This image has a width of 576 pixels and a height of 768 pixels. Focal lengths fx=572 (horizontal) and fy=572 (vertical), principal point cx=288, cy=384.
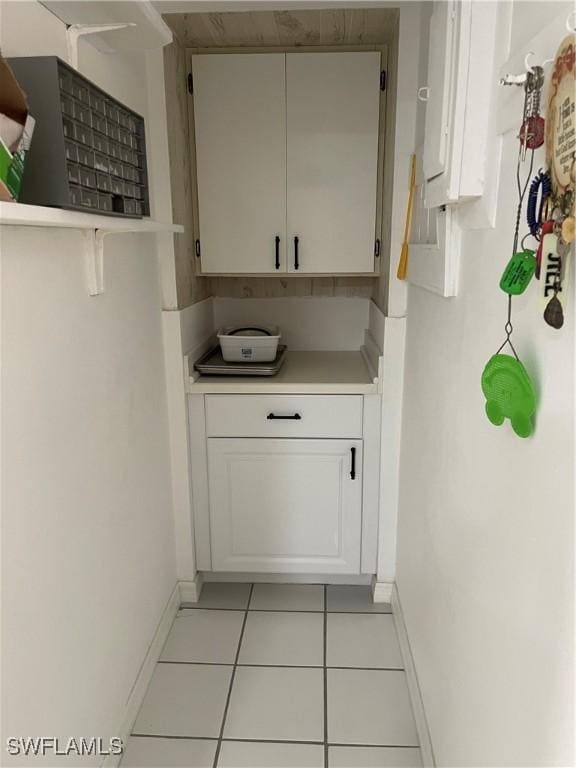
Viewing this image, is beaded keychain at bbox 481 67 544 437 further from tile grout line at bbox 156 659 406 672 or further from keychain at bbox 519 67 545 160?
tile grout line at bbox 156 659 406 672

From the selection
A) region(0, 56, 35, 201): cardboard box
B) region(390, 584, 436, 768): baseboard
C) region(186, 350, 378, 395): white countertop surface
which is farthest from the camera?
region(186, 350, 378, 395): white countertop surface

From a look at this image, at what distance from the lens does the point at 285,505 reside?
2.19 meters

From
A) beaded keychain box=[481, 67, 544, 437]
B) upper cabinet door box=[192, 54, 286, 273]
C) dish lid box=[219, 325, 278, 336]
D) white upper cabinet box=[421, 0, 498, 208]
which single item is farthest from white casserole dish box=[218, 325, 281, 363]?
beaded keychain box=[481, 67, 544, 437]

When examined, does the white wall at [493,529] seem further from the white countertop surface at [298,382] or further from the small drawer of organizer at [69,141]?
the small drawer of organizer at [69,141]

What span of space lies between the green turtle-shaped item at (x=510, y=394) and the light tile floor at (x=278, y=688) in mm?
1190

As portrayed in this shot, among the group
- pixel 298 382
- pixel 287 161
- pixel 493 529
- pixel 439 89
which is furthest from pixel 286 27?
pixel 493 529

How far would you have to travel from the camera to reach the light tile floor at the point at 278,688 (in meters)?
1.59

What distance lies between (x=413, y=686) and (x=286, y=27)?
2177mm

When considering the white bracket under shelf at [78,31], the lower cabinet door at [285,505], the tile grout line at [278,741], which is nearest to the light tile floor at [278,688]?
the tile grout line at [278,741]

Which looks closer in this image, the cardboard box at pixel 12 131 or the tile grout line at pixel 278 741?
the cardboard box at pixel 12 131

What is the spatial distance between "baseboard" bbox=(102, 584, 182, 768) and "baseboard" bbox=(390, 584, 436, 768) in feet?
2.72

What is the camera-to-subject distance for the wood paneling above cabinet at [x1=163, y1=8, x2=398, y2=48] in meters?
1.84

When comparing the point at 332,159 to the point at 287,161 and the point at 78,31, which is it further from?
the point at 78,31

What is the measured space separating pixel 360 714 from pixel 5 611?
3.82 ft
